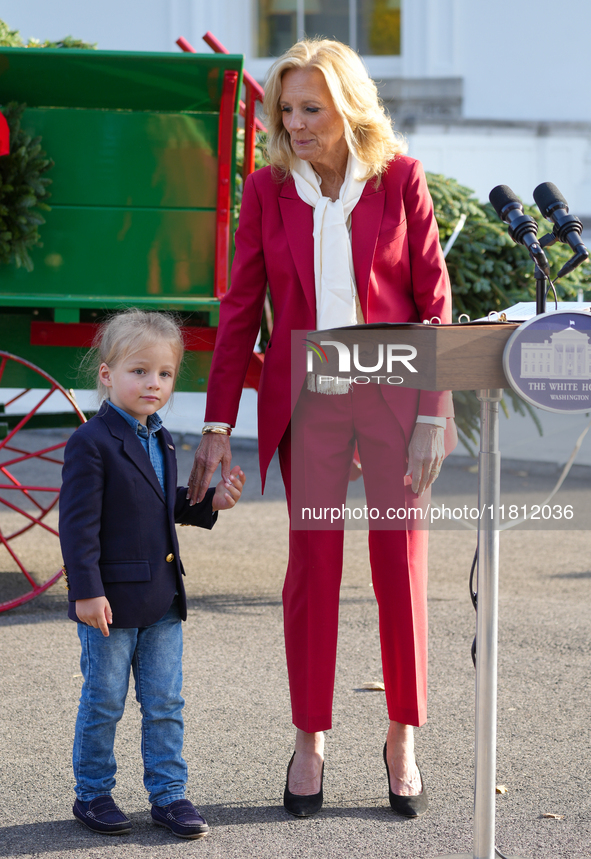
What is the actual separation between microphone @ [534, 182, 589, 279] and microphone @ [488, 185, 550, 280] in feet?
0.13

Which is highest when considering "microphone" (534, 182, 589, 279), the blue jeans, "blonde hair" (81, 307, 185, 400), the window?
the window

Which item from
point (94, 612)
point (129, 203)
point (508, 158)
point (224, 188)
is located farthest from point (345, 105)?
point (508, 158)

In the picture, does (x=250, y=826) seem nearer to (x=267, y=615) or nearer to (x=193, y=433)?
(x=267, y=615)

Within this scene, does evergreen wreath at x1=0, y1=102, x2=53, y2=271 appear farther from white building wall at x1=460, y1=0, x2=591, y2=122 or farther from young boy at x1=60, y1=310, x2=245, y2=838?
white building wall at x1=460, y1=0, x2=591, y2=122

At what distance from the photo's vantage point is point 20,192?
3.79 metres

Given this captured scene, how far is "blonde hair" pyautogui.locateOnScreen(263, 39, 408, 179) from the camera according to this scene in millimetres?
2344

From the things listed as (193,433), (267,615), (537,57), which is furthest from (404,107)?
(267,615)

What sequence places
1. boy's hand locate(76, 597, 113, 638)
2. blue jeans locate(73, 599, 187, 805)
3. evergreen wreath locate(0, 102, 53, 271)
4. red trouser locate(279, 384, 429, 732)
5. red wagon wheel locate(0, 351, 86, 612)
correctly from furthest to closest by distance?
1. red wagon wheel locate(0, 351, 86, 612)
2. evergreen wreath locate(0, 102, 53, 271)
3. red trouser locate(279, 384, 429, 732)
4. blue jeans locate(73, 599, 187, 805)
5. boy's hand locate(76, 597, 113, 638)

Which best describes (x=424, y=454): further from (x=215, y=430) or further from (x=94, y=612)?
(x=94, y=612)

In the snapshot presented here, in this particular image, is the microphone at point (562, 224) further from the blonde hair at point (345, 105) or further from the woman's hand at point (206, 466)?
the woman's hand at point (206, 466)

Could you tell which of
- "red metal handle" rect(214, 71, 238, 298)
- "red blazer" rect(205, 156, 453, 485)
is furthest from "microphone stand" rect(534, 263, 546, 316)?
"red metal handle" rect(214, 71, 238, 298)

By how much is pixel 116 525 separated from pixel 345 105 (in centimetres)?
118

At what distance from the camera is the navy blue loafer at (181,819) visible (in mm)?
2344

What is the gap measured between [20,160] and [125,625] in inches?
88.5
